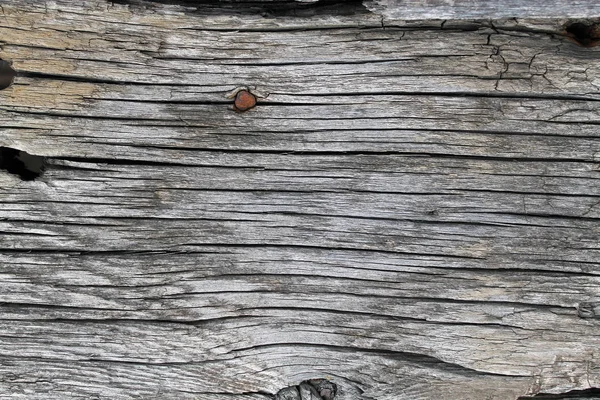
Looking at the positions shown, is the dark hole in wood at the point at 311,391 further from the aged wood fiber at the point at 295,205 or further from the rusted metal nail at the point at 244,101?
the rusted metal nail at the point at 244,101

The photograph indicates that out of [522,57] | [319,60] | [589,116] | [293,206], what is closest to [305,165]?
[293,206]

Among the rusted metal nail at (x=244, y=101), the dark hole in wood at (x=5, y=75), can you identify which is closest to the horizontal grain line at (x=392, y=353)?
the rusted metal nail at (x=244, y=101)

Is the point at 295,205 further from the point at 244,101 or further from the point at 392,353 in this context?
the point at 392,353

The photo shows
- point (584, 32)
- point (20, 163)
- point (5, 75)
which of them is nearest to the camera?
point (584, 32)

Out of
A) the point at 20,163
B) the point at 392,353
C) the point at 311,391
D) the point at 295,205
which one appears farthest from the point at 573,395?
the point at 20,163

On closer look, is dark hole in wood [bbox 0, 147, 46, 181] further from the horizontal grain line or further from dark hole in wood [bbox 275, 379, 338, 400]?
dark hole in wood [bbox 275, 379, 338, 400]

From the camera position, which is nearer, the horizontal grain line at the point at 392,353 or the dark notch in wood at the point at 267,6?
the dark notch in wood at the point at 267,6

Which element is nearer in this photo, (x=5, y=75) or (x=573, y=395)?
(x=573, y=395)
